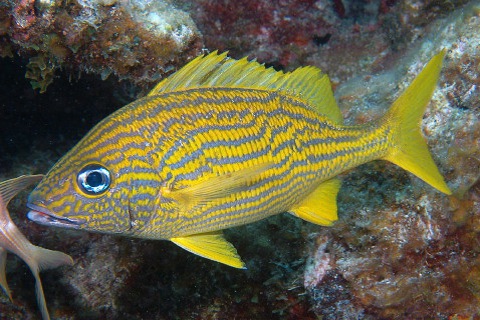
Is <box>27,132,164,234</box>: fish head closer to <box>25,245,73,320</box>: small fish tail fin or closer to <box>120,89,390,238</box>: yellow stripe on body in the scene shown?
<box>120,89,390,238</box>: yellow stripe on body

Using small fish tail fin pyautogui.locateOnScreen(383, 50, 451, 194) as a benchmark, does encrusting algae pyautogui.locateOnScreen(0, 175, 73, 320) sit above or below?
below

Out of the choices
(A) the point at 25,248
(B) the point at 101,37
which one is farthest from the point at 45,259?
(B) the point at 101,37

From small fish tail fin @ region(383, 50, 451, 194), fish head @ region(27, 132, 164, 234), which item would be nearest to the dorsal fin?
small fish tail fin @ region(383, 50, 451, 194)

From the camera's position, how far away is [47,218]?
91.4 inches

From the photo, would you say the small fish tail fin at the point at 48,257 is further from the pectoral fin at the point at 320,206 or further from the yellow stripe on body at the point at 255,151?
the pectoral fin at the point at 320,206

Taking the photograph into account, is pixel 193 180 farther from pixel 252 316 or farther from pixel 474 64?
pixel 474 64

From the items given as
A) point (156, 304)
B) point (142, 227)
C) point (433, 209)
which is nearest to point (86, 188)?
point (142, 227)

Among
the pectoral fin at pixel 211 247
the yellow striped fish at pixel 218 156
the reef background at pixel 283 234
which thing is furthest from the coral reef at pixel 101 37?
the pectoral fin at pixel 211 247

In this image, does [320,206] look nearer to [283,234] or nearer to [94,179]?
[283,234]

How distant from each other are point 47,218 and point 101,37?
202cm

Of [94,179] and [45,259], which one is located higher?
[94,179]

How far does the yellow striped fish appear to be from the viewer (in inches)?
95.2

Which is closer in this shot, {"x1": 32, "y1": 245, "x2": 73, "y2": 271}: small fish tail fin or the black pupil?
the black pupil

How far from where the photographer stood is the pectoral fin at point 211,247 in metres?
2.56
